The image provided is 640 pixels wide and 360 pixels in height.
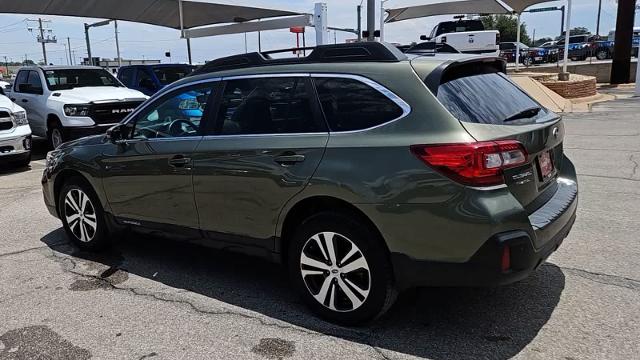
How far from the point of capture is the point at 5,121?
954cm

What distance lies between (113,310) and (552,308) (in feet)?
10.2

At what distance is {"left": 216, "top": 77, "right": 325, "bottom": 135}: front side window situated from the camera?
3689 mm

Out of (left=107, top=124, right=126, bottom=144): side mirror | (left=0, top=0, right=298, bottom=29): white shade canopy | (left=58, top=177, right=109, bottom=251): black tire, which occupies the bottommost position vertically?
(left=58, top=177, right=109, bottom=251): black tire

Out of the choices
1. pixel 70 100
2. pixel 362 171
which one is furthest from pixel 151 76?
pixel 362 171

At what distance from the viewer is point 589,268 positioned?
173 inches

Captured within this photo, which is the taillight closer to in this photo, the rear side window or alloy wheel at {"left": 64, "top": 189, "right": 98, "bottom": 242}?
the rear side window

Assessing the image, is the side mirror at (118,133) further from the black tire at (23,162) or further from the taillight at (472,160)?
the black tire at (23,162)

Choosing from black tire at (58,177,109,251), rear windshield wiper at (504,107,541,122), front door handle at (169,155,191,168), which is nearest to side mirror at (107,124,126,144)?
black tire at (58,177,109,251)

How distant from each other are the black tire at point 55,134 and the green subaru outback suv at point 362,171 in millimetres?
7708

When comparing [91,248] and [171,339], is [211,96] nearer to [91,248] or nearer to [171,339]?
[171,339]

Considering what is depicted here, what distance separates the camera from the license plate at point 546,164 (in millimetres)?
3469

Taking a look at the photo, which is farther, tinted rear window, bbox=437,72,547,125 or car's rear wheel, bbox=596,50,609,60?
car's rear wheel, bbox=596,50,609,60

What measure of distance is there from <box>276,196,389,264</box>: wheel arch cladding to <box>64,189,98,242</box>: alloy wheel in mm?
2236

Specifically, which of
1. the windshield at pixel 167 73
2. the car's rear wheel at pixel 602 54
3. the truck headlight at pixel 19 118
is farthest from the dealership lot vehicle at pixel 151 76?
the car's rear wheel at pixel 602 54
